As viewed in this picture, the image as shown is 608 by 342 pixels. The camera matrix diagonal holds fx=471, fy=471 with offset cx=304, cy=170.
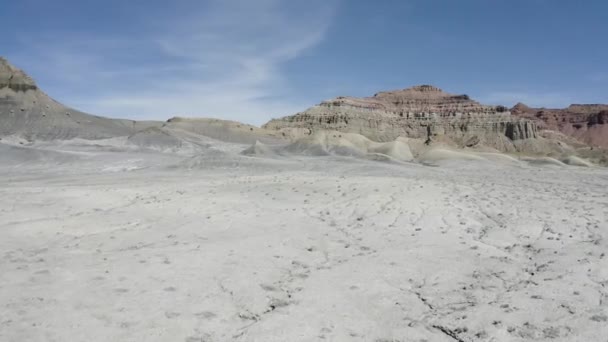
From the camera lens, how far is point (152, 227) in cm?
933

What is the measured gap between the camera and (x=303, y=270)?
6.45 m

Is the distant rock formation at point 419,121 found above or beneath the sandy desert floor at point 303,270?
above

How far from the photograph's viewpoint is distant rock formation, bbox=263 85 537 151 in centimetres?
11475

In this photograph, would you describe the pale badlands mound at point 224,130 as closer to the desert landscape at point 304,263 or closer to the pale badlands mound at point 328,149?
the pale badlands mound at point 328,149

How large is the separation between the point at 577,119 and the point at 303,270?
202 metres

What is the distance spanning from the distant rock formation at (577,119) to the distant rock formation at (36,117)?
14376 centimetres

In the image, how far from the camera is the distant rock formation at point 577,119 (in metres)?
167

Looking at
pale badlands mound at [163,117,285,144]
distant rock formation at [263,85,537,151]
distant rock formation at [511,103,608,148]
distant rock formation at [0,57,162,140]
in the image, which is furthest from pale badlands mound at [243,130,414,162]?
distant rock formation at [511,103,608,148]

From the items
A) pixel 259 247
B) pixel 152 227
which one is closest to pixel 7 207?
pixel 152 227

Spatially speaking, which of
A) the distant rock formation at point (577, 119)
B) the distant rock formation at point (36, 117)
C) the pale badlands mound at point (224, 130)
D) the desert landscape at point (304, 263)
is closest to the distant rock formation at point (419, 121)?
the pale badlands mound at point (224, 130)

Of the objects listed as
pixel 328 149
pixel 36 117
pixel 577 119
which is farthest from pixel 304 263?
pixel 577 119

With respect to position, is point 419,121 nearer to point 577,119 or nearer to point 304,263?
point 577,119

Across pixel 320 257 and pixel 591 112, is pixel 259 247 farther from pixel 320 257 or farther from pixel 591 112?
pixel 591 112

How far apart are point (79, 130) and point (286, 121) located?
62440 mm
